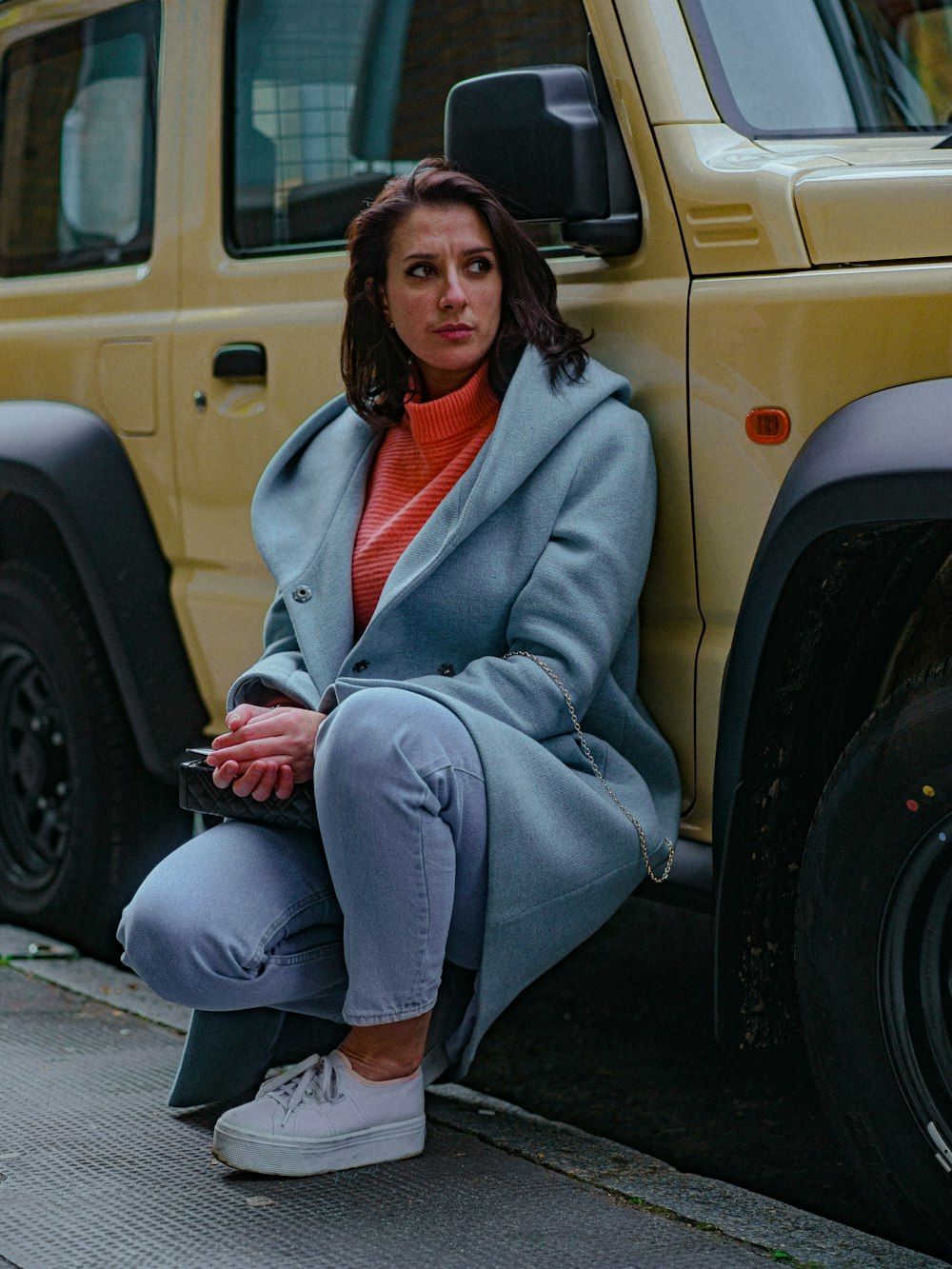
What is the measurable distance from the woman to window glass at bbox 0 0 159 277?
41.2 inches

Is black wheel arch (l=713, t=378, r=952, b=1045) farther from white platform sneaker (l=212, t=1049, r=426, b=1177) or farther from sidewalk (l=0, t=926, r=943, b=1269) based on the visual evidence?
white platform sneaker (l=212, t=1049, r=426, b=1177)

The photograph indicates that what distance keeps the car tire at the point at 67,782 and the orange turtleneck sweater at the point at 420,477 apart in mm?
1134

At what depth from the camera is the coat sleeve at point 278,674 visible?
2.84m

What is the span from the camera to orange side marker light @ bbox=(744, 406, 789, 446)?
247cm

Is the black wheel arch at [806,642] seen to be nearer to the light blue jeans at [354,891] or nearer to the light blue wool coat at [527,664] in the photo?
the light blue wool coat at [527,664]

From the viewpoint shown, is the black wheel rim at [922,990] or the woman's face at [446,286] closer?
the black wheel rim at [922,990]

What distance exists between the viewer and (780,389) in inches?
97.0

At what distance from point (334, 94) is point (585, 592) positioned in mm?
1315

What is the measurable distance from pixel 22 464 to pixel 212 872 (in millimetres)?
1429

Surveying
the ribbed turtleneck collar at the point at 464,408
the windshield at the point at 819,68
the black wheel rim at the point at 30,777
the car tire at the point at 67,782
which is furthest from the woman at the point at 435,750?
the black wheel rim at the point at 30,777

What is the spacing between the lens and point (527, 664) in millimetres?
2607

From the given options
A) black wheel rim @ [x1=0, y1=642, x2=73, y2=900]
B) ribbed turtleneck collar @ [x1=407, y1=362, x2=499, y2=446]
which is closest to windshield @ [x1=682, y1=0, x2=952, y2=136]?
ribbed turtleneck collar @ [x1=407, y1=362, x2=499, y2=446]

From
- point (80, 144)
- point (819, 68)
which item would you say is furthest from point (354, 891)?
point (80, 144)

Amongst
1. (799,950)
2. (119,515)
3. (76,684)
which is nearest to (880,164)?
(799,950)
